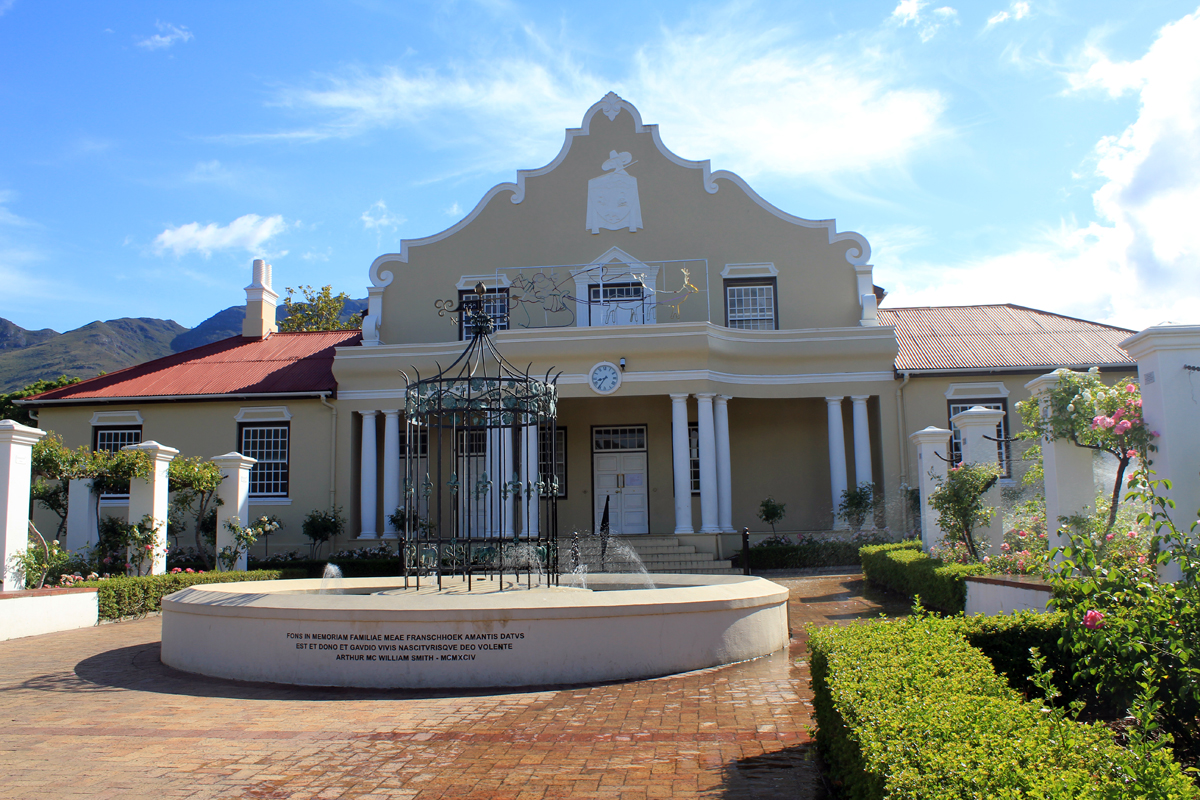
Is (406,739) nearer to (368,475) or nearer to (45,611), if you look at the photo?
(45,611)

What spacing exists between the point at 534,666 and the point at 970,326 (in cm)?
2105

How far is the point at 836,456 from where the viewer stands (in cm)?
2112

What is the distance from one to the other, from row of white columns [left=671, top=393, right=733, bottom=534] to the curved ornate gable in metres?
3.52

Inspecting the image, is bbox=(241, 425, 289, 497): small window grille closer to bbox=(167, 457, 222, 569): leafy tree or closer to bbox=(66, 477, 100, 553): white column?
bbox=(167, 457, 222, 569): leafy tree

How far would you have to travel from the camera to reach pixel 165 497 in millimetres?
16219

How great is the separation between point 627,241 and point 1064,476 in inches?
613

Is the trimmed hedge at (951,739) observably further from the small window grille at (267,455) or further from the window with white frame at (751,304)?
the small window grille at (267,455)

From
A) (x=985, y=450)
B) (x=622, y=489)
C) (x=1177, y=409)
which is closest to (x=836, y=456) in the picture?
(x=622, y=489)

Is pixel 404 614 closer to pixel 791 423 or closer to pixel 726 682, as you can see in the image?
pixel 726 682

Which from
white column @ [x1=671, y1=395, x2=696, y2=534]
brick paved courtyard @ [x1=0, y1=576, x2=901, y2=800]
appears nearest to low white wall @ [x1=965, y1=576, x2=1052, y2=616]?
brick paved courtyard @ [x1=0, y1=576, x2=901, y2=800]

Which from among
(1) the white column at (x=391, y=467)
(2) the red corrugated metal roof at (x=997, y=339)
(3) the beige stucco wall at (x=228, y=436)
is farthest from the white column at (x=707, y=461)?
(3) the beige stucco wall at (x=228, y=436)

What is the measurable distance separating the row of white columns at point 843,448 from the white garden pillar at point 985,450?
25.5ft

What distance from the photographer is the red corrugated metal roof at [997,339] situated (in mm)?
22188

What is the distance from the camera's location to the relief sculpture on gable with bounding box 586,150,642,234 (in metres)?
23.4
